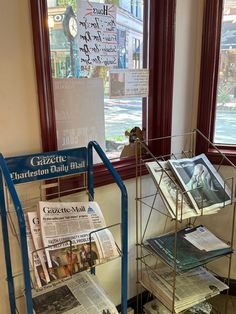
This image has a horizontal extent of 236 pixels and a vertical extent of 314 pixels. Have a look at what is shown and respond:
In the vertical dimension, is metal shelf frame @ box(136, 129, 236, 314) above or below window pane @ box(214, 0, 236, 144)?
below

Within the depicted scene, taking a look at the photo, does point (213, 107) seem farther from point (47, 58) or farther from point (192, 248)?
point (47, 58)

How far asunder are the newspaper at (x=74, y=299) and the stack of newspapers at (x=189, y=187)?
43 cm

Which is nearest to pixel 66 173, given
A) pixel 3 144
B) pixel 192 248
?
pixel 3 144

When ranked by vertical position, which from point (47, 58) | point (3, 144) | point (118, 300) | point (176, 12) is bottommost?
point (118, 300)

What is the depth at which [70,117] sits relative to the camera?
1353 millimetres

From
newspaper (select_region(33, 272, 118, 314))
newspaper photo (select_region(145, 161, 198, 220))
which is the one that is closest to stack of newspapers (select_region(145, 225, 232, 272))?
newspaper photo (select_region(145, 161, 198, 220))

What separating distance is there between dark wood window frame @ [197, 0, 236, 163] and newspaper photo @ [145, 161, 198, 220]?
0.43m

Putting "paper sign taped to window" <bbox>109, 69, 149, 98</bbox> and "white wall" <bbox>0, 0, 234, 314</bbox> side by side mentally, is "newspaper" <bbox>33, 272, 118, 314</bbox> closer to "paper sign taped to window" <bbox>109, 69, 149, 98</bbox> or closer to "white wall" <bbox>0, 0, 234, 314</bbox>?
"white wall" <bbox>0, 0, 234, 314</bbox>

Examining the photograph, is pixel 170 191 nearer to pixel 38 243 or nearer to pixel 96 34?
pixel 38 243

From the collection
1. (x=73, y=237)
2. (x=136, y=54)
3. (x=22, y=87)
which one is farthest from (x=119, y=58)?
(x=73, y=237)

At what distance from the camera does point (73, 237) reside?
106cm

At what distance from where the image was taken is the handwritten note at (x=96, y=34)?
133 cm

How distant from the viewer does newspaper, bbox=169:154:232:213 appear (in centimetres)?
140

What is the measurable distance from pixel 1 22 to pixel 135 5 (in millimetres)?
685
